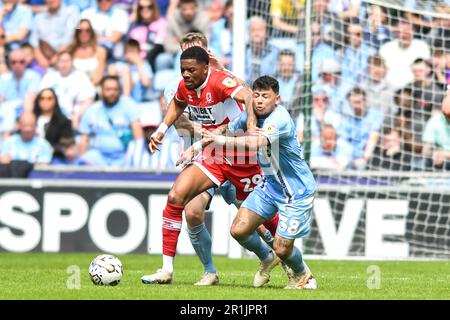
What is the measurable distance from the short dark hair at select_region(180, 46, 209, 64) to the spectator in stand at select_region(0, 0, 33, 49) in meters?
10.1

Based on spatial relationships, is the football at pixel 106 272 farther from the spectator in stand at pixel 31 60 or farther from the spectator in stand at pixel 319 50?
the spectator in stand at pixel 31 60

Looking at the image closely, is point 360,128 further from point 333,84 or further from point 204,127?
point 204,127

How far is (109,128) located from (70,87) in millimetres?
1259

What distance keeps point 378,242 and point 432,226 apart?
85cm

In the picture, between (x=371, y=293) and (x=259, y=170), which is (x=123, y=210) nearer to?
(x=259, y=170)

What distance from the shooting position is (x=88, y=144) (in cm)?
1866

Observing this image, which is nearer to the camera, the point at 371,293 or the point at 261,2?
the point at 371,293

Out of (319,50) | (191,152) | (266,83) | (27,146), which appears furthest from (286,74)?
(266,83)

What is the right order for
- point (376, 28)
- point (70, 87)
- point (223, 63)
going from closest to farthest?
Result: point (376, 28) < point (223, 63) < point (70, 87)

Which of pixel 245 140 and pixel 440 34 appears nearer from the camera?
pixel 245 140

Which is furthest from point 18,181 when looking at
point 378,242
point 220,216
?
point 378,242

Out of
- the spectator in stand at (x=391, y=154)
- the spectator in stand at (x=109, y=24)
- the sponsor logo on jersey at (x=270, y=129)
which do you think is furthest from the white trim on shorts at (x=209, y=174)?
the spectator in stand at (x=109, y=24)

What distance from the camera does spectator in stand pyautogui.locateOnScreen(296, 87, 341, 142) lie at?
1753 centimetres

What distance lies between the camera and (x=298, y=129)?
16.3m
